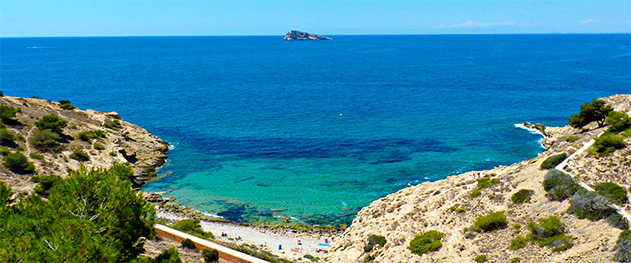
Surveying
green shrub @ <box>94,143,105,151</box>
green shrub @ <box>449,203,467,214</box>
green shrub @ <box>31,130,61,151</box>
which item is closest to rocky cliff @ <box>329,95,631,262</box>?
green shrub @ <box>449,203,467,214</box>

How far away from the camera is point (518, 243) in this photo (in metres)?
29.9

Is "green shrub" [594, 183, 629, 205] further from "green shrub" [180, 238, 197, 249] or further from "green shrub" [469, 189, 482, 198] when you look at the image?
"green shrub" [180, 238, 197, 249]

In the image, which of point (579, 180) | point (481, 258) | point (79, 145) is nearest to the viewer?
point (481, 258)

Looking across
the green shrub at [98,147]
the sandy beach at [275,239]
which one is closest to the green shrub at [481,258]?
the sandy beach at [275,239]

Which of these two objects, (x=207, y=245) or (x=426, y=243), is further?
(x=207, y=245)

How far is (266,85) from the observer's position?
14675 cm

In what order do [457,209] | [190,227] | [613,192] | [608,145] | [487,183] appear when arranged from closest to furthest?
[613,192]
[457,209]
[608,145]
[487,183]
[190,227]

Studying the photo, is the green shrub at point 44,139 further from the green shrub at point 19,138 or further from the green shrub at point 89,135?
the green shrub at point 89,135

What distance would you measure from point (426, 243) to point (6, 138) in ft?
174

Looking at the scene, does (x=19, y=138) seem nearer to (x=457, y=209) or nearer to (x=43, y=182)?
(x=43, y=182)

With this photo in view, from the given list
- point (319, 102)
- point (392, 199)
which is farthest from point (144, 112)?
point (392, 199)

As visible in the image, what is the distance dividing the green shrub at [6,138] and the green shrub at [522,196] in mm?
57764

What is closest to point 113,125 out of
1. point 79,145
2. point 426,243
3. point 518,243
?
point 79,145

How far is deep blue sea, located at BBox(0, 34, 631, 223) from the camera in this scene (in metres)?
57.8
